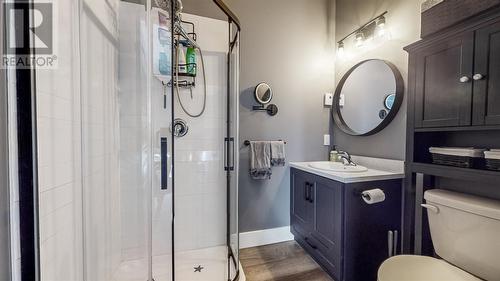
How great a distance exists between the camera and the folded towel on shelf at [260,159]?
2.03m

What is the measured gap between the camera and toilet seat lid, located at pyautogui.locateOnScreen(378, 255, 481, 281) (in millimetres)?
1017

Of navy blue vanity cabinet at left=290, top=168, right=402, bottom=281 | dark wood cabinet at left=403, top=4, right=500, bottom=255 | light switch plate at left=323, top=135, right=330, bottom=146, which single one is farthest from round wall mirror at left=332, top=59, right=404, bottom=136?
navy blue vanity cabinet at left=290, top=168, right=402, bottom=281

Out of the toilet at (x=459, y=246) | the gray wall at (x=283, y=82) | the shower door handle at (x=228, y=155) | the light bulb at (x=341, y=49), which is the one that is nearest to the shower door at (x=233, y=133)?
the shower door handle at (x=228, y=155)

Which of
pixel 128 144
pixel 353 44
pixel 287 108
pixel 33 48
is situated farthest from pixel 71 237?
pixel 353 44

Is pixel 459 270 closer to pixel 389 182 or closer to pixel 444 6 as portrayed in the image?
pixel 389 182

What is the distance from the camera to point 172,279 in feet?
4.87

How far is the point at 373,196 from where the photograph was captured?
1387 mm

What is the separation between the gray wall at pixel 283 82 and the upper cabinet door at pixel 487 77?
53.2 inches

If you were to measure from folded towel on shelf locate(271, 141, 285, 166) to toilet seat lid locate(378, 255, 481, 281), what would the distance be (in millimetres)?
1163

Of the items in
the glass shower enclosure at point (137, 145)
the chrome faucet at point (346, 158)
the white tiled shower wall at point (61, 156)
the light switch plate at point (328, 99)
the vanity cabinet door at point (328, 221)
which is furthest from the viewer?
the light switch plate at point (328, 99)

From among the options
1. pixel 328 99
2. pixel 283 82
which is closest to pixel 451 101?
pixel 328 99

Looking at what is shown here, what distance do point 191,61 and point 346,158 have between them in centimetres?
170

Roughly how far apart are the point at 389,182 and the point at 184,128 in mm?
1722

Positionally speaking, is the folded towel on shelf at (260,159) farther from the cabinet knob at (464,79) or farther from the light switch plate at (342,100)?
the cabinet knob at (464,79)
